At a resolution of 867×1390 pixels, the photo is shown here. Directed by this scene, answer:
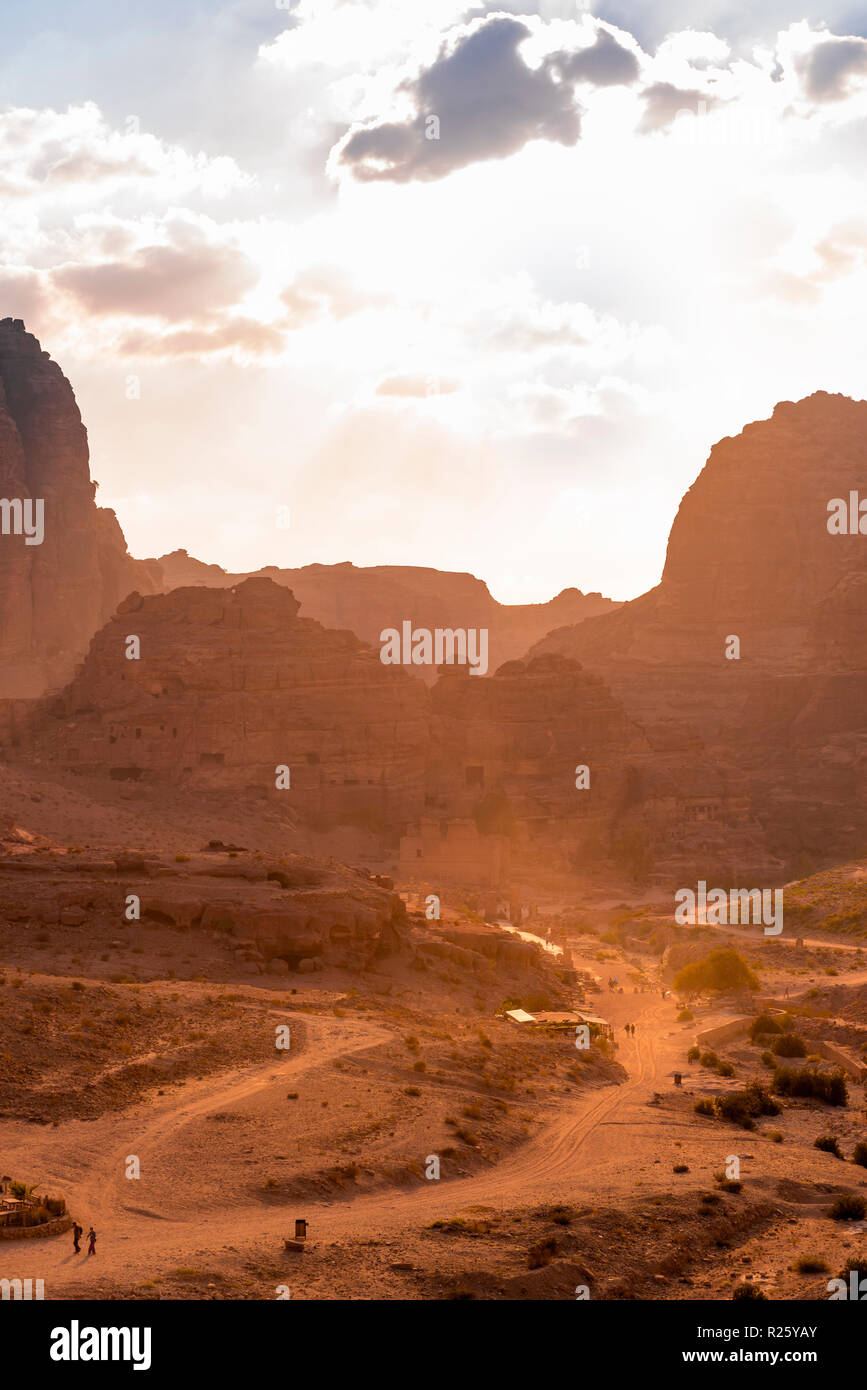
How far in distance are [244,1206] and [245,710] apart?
65309 mm

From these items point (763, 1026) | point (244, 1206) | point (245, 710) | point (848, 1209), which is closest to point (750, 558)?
point (245, 710)

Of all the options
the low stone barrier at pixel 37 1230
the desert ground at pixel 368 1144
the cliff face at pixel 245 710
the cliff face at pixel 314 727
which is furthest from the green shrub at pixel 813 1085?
the cliff face at pixel 245 710

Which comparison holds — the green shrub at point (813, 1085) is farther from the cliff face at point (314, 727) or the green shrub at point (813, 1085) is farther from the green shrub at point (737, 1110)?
the cliff face at point (314, 727)

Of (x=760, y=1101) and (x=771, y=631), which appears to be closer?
(x=760, y=1101)

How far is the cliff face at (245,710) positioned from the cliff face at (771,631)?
24.8m

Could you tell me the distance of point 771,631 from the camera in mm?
153000

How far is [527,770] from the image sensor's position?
306 ft

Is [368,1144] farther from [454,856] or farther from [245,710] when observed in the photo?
[245,710]

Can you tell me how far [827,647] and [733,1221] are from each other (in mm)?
107424

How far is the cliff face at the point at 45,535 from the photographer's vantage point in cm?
12950

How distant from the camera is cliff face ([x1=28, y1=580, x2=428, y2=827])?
84.6 metres
